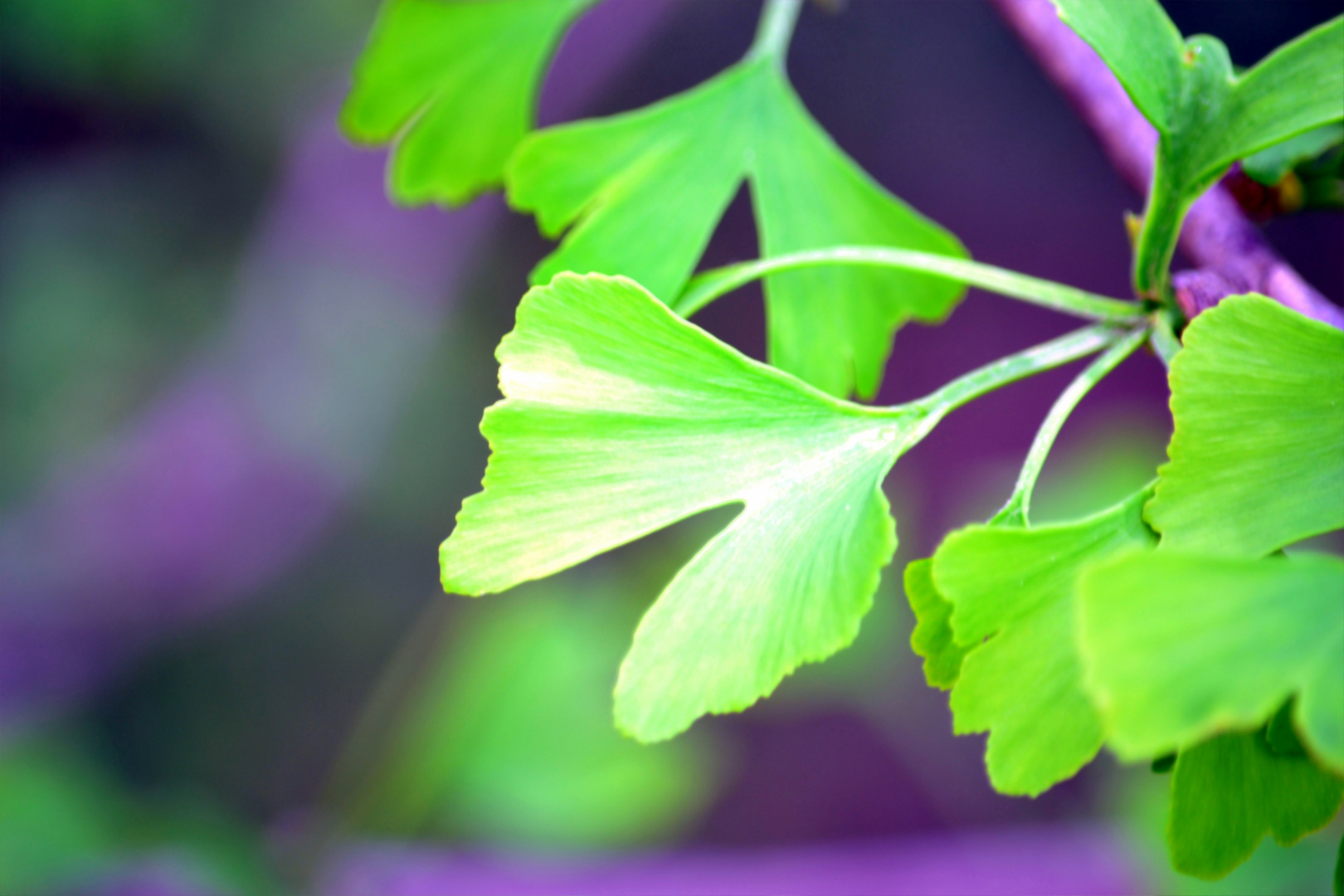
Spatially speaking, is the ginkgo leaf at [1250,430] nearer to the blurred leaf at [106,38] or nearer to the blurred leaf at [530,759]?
the blurred leaf at [530,759]

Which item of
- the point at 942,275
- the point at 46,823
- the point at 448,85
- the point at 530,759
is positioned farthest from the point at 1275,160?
the point at 46,823

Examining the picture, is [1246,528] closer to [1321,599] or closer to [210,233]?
[1321,599]

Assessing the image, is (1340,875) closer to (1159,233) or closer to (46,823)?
(1159,233)

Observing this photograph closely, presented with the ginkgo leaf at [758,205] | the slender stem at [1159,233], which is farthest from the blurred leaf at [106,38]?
the slender stem at [1159,233]

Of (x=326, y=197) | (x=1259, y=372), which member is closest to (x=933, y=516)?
(x=326, y=197)

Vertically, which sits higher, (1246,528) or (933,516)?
(1246,528)

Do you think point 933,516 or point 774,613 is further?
point 933,516
